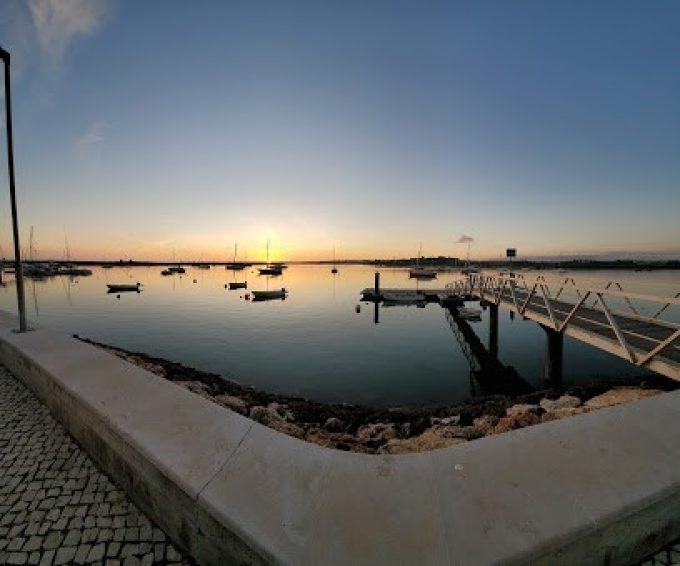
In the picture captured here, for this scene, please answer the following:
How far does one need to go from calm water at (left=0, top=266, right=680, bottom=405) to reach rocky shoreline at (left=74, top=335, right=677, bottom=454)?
2.48 meters

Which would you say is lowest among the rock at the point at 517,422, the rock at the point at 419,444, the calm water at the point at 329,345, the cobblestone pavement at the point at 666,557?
the calm water at the point at 329,345

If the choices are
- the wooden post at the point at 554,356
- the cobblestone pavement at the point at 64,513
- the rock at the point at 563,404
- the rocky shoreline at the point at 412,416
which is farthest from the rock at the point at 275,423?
the wooden post at the point at 554,356

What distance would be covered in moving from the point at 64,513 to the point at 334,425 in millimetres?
A: 6484

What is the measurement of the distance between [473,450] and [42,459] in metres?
5.13

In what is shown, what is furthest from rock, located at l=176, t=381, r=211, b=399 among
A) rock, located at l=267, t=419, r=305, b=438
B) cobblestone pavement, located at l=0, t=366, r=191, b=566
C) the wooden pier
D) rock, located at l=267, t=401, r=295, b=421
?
the wooden pier

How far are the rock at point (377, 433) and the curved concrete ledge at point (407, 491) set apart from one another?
4906 mm

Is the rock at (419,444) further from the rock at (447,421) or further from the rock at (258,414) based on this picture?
the rock at (258,414)

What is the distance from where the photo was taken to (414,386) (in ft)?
49.4

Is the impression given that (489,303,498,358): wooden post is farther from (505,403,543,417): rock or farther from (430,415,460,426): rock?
(430,415,460,426): rock

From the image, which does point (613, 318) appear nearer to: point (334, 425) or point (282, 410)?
point (334, 425)

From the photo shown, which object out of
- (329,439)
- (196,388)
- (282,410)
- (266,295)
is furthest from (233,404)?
(266,295)

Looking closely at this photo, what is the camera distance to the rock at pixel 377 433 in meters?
8.12

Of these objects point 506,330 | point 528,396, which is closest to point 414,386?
point 528,396

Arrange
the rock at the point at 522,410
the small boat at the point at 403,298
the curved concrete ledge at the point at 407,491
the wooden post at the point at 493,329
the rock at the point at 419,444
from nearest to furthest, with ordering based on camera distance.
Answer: the curved concrete ledge at the point at 407,491, the rock at the point at 419,444, the rock at the point at 522,410, the wooden post at the point at 493,329, the small boat at the point at 403,298
